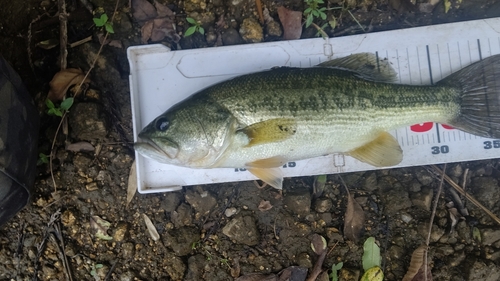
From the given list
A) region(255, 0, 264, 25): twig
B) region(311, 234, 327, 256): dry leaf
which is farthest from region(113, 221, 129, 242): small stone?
region(255, 0, 264, 25): twig

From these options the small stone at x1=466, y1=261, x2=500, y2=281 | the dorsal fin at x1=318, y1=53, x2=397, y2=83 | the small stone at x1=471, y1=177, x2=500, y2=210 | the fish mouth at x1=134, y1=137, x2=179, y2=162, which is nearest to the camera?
the fish mouth at x1=134, y1=137, x2=179, y2=162

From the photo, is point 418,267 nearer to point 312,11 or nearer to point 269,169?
point 269,169

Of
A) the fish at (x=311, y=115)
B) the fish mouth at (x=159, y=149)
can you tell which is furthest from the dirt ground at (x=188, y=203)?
the fish mouth at (x=159, y=149)

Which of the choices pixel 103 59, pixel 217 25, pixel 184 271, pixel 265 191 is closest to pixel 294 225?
pixel 265 191

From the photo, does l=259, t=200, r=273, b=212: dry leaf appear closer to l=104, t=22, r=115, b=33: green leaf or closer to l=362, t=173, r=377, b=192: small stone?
l=362, t=173, r=377, b=192: small stone

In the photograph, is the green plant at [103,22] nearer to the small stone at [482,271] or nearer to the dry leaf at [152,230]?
the dry leaf at [152,230]
